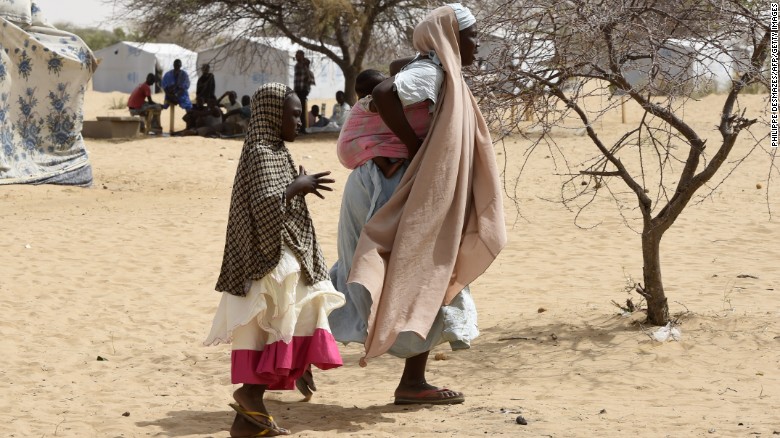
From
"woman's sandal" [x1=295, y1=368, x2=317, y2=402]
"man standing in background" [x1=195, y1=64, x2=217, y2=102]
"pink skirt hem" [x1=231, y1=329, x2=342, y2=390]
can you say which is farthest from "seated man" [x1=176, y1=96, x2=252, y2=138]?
"pink skirt hem" [x1=231, y1=329, x2=342, y2=390]

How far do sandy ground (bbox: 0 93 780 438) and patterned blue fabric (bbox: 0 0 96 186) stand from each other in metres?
0.70

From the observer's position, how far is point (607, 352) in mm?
5445

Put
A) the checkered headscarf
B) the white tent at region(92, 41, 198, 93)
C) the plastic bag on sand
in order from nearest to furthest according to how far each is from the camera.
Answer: the checkered headscarf → the plastic bag on sand → the white tent at region(92, 41, 198, 93)

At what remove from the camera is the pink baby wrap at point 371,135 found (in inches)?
175

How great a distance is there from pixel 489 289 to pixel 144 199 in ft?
17.7

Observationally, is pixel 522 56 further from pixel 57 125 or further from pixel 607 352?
pixel 57 125

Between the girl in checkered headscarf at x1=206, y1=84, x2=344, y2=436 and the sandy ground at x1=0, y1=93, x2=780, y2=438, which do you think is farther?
the sandy ground at x1=0, y1=93, x2=780, y2=438

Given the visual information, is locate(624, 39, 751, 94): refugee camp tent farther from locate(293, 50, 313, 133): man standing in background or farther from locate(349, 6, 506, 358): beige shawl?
locate(293, 50, 313, 133): man standing in background

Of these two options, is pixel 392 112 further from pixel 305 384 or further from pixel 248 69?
Answer: pixel 248 69

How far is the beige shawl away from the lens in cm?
428

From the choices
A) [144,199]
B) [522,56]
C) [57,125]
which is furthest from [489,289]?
[57,125]

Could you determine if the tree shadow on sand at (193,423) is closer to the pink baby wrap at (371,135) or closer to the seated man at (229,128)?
the pink baby wrap at (371,135)

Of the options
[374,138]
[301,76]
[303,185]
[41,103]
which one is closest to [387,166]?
[374,138]

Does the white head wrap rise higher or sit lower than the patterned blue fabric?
higher
